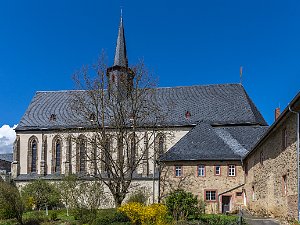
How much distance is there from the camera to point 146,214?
18.7 m

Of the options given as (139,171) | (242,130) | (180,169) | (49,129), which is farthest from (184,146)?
(49,129)

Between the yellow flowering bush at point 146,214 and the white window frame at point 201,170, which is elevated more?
the white window frame at point 201,170

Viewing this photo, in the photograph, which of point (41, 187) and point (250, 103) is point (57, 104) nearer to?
point (41, 187)

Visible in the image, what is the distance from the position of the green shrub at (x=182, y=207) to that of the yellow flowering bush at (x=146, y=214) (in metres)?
4.41

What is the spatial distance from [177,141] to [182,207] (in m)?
20.4

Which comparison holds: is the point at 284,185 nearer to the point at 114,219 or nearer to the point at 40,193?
the point at 114,219

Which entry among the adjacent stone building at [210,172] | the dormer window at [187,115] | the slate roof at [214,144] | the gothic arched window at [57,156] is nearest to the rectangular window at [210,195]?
the adjacent stone building at [210,172]

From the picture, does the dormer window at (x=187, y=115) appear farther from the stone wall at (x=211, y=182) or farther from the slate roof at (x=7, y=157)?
the slate roof at (x=7, y=157)

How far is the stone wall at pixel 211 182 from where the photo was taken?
3350 centimetres

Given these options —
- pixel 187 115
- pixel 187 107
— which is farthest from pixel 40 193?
pixel 187 107

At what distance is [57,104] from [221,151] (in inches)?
965

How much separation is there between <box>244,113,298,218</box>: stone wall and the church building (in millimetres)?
5618

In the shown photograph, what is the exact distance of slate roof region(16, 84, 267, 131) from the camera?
1754 inches

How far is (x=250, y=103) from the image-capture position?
45.8 m
